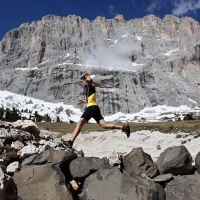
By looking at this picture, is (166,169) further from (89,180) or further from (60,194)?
(60,194)

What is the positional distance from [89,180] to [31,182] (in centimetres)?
162

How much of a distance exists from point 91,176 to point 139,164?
1.76 m

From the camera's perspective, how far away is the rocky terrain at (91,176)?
7.54 meters

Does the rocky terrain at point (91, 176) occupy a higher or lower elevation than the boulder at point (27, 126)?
lower

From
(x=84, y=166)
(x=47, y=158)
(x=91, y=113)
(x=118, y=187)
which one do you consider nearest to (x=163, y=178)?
(x=118, y=187)

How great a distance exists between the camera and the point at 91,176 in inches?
322

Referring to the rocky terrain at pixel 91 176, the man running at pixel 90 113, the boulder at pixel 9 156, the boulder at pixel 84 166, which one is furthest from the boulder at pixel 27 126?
the boulder at pixel 84 166

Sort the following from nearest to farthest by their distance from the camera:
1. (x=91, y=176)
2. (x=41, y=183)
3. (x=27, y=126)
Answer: (x=41, y=183) → (x=91, y=176) → (x=27, y=126)

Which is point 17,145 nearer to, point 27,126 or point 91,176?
point 27,126

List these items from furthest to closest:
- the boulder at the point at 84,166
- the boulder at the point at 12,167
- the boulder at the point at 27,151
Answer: the boulder at the point at 27,151 → the boulder at the point at 84,166 → the boulder at the point at 12,167

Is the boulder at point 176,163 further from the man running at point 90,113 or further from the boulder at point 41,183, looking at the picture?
the boulder at point 41,183

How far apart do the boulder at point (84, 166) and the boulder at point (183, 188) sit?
6.90ft

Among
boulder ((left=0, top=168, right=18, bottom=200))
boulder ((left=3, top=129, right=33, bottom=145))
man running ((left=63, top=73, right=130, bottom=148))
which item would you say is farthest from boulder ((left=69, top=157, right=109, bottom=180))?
boulder ((left=3, top=129, right=33, bottom=145))

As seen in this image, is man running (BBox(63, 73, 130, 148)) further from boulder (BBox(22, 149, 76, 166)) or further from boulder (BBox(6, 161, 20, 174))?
boulder (BBox(6, 161, 20, 174))
